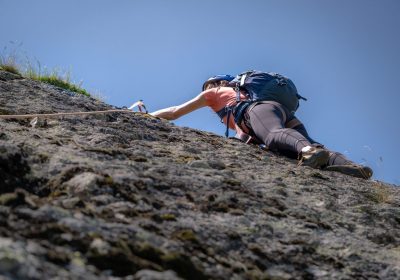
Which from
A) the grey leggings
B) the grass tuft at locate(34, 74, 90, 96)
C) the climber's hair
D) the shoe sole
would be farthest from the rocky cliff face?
the grass tuft at locate(34, 74, 90, 96)

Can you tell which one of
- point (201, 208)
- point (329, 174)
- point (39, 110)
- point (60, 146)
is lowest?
point (201, 208)

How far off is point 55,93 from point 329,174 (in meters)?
2.31

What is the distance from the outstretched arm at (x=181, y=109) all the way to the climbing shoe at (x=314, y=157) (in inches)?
67.2

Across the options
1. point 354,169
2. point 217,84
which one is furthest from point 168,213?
point 217,84

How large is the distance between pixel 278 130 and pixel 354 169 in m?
0.70

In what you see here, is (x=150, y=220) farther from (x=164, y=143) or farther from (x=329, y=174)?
(x=329, y=174)

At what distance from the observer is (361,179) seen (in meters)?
3.79

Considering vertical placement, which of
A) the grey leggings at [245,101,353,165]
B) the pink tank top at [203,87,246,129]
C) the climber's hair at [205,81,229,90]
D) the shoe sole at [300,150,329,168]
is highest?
the climber's hair at [205,81,229,90]

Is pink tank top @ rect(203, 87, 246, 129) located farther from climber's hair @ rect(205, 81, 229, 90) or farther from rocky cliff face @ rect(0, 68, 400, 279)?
rocky cliff face @ rect(0, 68, 400, 279)

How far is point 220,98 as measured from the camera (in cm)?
525

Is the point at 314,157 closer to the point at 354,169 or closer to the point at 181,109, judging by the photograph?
the point at 354,169

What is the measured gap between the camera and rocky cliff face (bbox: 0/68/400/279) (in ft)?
5.05

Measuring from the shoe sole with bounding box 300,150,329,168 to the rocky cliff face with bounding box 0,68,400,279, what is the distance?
0.32 meters

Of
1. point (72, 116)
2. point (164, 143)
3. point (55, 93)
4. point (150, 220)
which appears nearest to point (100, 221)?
point (150, 220)
